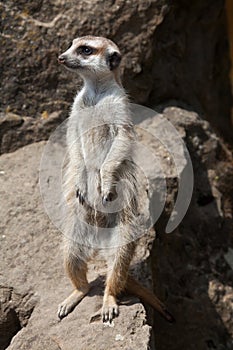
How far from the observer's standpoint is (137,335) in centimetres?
326

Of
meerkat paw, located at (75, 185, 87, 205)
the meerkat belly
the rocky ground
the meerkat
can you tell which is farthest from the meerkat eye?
the rocky ground

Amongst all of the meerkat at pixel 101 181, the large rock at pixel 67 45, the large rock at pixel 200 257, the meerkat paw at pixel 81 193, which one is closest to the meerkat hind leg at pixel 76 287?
the meerkat at pixel 101 181

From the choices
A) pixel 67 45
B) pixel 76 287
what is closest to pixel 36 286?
pixel 76 287

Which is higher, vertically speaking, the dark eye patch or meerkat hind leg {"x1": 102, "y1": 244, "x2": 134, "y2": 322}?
the dark eye patch

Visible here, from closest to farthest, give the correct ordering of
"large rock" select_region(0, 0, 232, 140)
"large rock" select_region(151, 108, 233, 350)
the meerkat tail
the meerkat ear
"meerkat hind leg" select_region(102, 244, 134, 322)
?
"meerkat hind leg" select_region(102, 244, 134, 322)
the meerkat tail
the meerkat ear
"large rock" select_region(151, 108, 233, 350)
"large rock" select_region(0, 0, 232, 140)

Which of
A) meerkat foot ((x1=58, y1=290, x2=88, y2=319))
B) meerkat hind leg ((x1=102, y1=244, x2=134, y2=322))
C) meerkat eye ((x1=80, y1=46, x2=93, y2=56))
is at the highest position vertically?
meerkat eye ((x1=80, y1=46, x2=93, y2=56))

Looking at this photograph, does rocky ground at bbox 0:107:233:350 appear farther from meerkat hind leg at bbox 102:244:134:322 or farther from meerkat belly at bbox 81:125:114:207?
meerkat belly at bbox 81:125:114:207

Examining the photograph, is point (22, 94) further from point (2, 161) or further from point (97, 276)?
point (97, 276)

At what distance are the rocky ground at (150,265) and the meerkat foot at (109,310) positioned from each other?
3 cm

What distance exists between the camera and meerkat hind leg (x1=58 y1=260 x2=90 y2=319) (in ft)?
11.5

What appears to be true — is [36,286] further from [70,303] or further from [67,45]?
[67,45]

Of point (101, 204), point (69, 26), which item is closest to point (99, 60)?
point (101, 204)

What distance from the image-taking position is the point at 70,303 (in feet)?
11.5

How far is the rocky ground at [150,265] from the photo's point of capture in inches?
133
